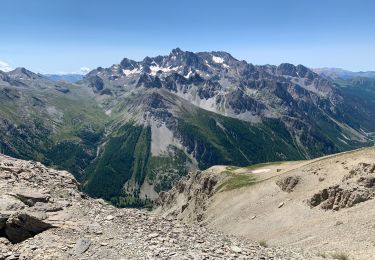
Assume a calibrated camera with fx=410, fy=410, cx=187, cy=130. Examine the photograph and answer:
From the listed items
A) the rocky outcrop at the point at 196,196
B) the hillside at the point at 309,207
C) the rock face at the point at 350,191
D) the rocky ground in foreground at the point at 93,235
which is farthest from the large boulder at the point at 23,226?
the rocky outcrop at the point at 196,196

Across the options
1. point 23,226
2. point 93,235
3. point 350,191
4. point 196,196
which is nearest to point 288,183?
point 350,191

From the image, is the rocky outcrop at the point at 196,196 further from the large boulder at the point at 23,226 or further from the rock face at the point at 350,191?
the large boulder at the point at 23,226

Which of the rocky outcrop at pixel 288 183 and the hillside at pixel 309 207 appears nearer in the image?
the hillside at pixel 309 207

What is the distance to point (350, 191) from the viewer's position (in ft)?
222

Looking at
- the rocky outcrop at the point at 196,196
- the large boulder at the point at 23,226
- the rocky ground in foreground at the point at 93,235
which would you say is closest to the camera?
the rocky ground in foreground at the point at 93,235

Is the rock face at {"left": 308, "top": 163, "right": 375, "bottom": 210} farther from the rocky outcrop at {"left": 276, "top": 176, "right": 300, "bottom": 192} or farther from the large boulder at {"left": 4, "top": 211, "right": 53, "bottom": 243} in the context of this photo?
the large boulder at {"left": 4, "top": 211, "right": 53, "bottom": 243}

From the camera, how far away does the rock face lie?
65.2m

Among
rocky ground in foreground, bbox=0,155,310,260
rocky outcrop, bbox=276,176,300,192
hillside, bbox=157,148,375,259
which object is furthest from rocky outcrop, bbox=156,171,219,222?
rocky ground in foreground, bbox=0,155,310,260

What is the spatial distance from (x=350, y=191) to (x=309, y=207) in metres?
9.57

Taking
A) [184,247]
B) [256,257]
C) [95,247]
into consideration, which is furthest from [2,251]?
[256,257]

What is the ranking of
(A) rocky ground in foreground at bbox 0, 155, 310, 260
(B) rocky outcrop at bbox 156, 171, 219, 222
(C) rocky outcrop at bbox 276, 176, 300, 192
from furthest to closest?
(B) rocky outcrop at bbox 156, 171, 219, 222 < (C) rocky outcrop at bbox 276, 176, 300, 192 < (A) rocky ground in foreground at bbox 0, 155, 310, 260

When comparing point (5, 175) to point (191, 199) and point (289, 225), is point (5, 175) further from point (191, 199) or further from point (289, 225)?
point (191, 199)

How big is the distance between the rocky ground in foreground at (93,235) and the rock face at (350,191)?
38.1 m

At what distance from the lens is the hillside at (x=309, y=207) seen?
47000 millimetres
